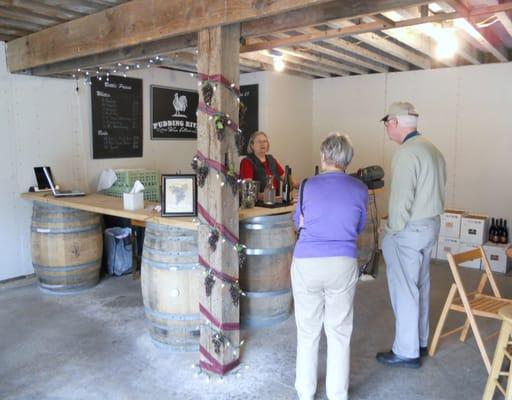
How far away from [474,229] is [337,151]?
3906mm

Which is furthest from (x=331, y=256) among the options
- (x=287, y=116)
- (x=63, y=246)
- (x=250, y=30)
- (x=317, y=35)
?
(x=287, y=116)

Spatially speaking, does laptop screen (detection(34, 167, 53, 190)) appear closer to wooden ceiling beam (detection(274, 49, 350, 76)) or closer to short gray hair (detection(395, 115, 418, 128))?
wooden ceiling beam (detection(274, 49, 350, 76))

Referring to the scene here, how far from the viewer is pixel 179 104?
631 cm

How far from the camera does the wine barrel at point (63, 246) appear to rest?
428 cm

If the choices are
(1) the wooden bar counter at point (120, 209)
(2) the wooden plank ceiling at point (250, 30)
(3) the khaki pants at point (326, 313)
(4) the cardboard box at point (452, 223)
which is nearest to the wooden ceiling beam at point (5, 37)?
(2) the wooden plank ceiling at point (250, 30)

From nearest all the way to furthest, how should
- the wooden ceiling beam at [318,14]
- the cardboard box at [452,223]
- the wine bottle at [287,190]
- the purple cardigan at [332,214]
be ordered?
the purple cardigan at [332,214] → the wooden ceiling beam at [318,14] → the wine bottle at [287,190] → the cardboard box at [452,223]

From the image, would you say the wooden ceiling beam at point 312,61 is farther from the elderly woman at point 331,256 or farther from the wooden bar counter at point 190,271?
the elderly woman at point 331,256

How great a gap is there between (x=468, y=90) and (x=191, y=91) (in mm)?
3710

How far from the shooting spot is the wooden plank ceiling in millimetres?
2730

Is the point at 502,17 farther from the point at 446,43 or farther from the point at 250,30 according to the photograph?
the point at 250,30

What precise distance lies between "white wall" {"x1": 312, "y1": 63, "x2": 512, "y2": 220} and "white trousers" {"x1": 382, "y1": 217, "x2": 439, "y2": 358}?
3360 millimetres

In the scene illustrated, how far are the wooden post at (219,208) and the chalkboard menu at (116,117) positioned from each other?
9.30 feet

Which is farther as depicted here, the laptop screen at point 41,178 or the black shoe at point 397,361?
the laptop screen at point 41,178

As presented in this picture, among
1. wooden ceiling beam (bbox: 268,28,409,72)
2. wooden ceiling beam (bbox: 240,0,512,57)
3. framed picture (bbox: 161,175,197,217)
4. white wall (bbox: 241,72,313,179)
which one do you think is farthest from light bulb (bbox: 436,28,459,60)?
framed picture (bbox: 161,175,197,217)
